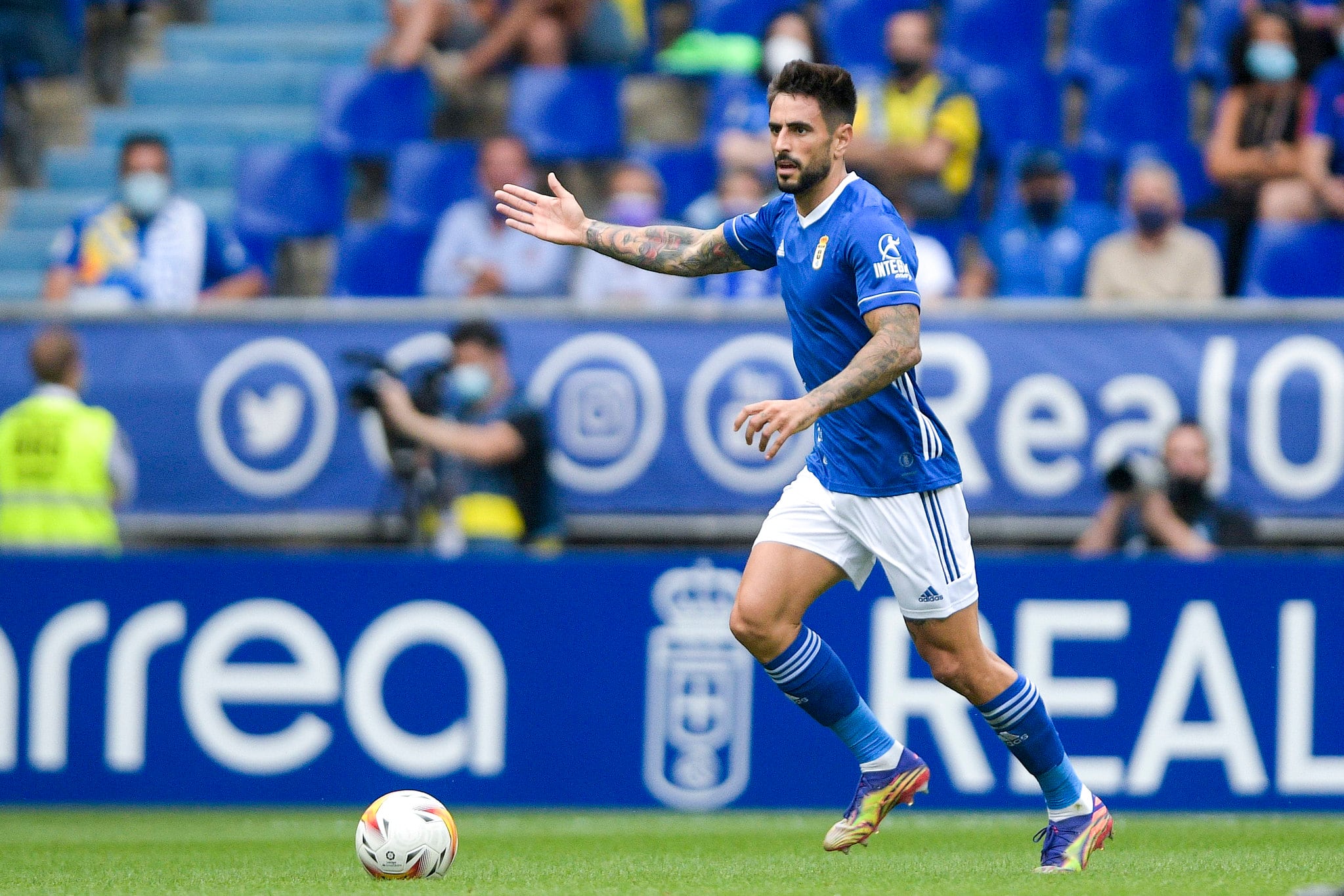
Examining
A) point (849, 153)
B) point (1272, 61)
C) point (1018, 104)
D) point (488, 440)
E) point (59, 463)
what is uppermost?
point (1272, 61)

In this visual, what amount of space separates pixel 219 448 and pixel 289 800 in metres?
1.82

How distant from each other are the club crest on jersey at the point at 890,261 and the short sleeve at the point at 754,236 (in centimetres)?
59

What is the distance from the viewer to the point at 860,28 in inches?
490

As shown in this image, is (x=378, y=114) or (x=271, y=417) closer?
(x=271, y=417)

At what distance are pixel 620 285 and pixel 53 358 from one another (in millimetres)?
2892

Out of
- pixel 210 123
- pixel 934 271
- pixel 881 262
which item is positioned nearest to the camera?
pixel 881 262

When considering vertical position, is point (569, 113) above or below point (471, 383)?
above

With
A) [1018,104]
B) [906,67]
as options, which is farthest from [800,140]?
[1018,104]

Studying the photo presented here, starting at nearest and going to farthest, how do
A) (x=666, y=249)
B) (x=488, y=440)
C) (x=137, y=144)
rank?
(x=666, y=249), (x=488, y=440), (x=137, y=144)

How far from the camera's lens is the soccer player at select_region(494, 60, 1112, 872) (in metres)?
5.69

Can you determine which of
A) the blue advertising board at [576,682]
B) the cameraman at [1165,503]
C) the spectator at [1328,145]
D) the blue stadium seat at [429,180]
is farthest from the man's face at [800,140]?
the blue stadium seat at [429,180]

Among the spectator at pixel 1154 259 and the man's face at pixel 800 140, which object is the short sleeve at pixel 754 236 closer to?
the man's face at pixel 800 140

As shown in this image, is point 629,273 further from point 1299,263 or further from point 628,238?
point 628,238

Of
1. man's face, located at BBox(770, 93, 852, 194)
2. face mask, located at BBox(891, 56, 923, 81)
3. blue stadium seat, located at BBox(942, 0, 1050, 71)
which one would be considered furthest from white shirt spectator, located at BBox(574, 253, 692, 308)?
man's face, located at BBox(770, 93, 852, 194)
